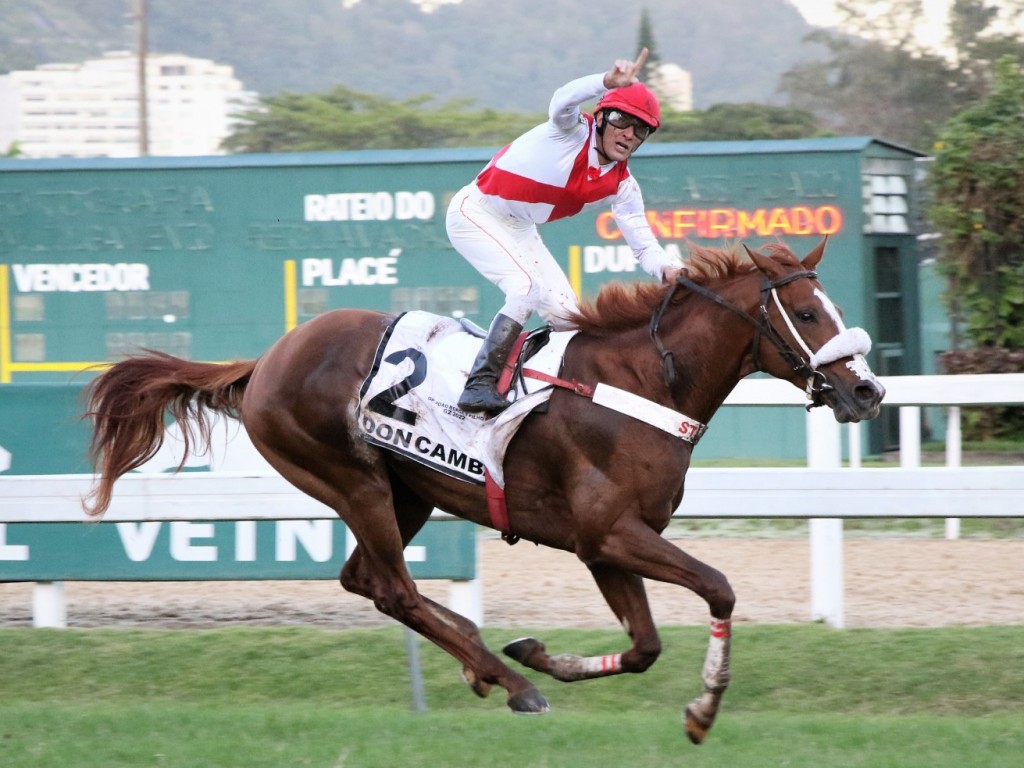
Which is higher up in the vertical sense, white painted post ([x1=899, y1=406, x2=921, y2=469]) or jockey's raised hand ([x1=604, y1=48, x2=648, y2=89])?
jockey's raised hand ([x1=604, y1=48, x2=648, y2=89])

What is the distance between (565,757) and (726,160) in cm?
914

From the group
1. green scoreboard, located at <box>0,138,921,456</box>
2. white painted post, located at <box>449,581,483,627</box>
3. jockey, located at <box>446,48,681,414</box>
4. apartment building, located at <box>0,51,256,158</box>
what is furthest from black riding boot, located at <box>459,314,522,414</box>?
apartment building, located at <box>0,51,256,158</box>

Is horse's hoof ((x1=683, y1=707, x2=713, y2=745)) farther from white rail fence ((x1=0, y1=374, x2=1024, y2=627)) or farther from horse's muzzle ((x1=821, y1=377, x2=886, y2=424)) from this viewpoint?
white rail fence ((x1=0, y1=374, x2=1024, y2=627))

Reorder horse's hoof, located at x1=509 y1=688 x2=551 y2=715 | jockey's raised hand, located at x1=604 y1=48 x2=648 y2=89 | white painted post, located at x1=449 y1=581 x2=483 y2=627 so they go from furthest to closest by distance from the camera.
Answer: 1. white painted post, located at x1=449 y1=581 x2=483 y2=627
2. horse's hoof, located at x1=509 y1=688 x2=551 y2=715
3. jockey's raised hand, located at x1=604 y1=48 x2=648 y2=89

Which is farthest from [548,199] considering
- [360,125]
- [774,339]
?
[360,125]

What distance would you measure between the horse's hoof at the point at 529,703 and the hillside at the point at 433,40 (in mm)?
104032

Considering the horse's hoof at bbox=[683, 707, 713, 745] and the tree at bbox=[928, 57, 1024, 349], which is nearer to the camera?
the horse's hoof at bbox=[683, 707, 713, 745]

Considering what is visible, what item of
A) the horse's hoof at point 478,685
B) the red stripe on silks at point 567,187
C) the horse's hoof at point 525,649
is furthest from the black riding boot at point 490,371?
the horse's hoof at point 478,685

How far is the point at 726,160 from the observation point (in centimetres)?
1328

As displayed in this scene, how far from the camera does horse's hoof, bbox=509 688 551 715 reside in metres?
5.28

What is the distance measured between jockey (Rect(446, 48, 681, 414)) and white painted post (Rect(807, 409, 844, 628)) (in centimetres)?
175

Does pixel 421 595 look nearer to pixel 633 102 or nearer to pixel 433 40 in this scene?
pixel 633 102

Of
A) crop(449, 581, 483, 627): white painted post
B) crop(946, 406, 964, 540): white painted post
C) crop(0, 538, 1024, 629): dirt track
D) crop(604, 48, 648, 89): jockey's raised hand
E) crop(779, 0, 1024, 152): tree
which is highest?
crop(779, 0, 1024, 152): tree

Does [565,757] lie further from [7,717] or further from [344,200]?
[344,200]
